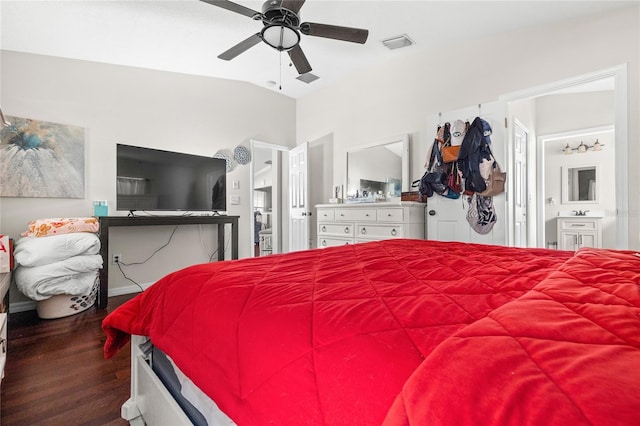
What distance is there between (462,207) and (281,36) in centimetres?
241

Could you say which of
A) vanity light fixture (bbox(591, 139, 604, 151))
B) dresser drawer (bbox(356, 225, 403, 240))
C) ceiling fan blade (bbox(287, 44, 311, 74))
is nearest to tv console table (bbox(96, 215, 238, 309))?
dresser drawer (bbox(356, 225, 403, 240))

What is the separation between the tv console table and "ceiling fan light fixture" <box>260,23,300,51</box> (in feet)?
6.78

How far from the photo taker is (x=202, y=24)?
2.87 m

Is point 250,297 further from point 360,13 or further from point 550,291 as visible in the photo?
point 360,13

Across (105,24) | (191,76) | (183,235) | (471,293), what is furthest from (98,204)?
(471,293)

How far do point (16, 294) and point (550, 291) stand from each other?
156 inches

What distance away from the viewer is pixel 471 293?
768 mm

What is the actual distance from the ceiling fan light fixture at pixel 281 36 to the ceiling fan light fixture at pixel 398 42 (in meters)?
1.26

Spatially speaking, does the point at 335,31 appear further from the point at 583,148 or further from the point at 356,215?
the point at 583,148

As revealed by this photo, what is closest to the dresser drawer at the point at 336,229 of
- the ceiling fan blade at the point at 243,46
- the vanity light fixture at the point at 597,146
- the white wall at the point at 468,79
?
the white wall at the point at 468,79

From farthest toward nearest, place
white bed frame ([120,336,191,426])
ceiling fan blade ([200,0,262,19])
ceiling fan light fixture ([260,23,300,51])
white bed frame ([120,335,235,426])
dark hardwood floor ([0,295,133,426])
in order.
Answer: ceiling fan light fixture ([260,23,300,51]), ceiling fan blade ([200,0,262,19]), dark hardwood floor ([0,295,133,426]), white bed frame ([120,336,191,426]), white bed frame ([120,335,235,426])

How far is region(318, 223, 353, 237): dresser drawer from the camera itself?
3.70 meters

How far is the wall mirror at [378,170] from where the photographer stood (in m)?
3.71

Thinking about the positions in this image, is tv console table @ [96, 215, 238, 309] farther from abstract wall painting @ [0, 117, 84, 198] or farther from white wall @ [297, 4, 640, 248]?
white wall @ [297, 4, 640, 248]
